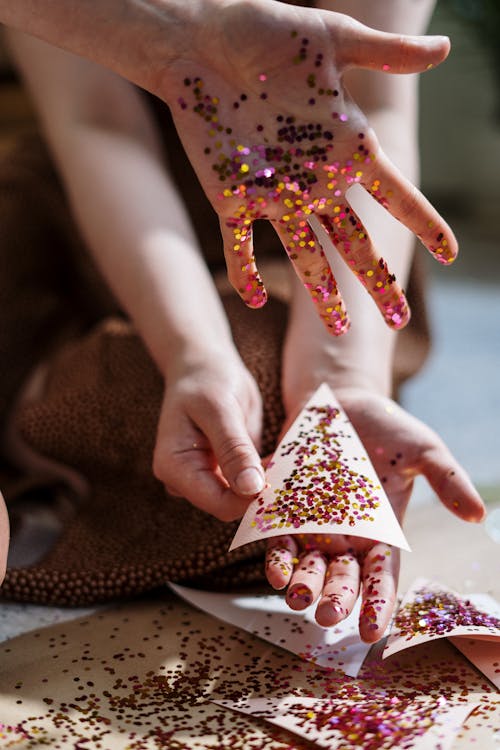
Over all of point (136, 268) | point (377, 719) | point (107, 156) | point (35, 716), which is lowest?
point (35, 716)

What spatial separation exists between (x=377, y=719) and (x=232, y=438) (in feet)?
0.88

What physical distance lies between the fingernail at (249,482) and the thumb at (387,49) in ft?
1.17

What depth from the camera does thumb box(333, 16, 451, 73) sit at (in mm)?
691

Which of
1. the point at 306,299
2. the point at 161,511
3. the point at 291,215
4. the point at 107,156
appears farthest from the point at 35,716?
the point at 107,156

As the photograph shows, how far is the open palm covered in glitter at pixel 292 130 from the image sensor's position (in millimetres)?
700

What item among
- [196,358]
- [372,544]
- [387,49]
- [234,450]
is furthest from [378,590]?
[387,49]

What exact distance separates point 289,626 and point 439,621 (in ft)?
0.48

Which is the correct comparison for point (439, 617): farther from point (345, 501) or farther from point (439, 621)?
point (345, 501)

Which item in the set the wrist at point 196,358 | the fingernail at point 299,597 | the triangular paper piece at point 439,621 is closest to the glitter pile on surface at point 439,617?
the triangular paper piece at point 439,621

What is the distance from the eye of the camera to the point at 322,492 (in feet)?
2.72

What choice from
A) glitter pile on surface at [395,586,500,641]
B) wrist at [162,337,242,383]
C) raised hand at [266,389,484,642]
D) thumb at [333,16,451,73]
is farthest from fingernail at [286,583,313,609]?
thumb at [333,16,451,73]

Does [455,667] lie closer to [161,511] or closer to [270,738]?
[270,738]

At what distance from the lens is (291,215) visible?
0.75 m

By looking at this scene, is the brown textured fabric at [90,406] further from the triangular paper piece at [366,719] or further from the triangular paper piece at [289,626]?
the triangular paper piece at [366,719]
